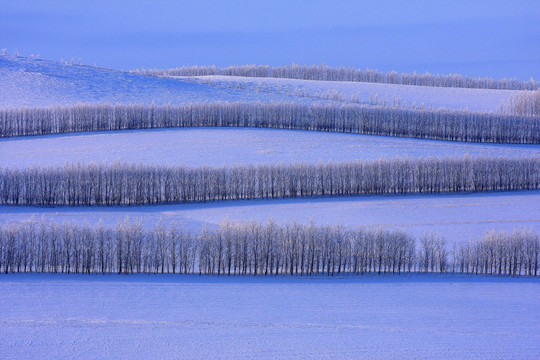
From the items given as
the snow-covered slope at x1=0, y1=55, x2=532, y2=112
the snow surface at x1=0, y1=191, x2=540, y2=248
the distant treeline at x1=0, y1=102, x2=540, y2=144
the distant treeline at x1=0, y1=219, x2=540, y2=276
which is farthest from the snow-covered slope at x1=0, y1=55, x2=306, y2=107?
the distant treeline at x1=0, y1=219, x2=540, y2=276

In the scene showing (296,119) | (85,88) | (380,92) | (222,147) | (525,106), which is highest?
(380,92)

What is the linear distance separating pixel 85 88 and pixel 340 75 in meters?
52.6

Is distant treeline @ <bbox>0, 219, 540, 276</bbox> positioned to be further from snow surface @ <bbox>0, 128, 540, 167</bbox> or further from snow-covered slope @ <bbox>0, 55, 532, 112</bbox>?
snow-covered slope @ <bbox>0, 55, 532, 112</bbox>

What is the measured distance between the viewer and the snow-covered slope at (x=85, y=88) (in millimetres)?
69688

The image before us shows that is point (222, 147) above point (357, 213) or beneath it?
above

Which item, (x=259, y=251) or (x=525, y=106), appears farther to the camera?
(x=525, y=106)

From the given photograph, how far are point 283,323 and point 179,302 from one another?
4.54 metres

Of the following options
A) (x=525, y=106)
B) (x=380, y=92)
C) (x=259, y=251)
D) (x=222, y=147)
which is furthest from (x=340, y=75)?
(x=259, y=251)

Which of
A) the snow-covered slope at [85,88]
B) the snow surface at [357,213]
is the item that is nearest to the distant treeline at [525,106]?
the snow-covered slope at [85,88]

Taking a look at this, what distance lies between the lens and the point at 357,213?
37938mm

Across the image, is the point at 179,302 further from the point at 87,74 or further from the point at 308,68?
the point at 308,68

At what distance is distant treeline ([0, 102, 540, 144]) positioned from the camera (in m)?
60.3

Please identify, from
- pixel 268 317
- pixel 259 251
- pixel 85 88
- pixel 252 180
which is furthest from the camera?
pixel 85 88

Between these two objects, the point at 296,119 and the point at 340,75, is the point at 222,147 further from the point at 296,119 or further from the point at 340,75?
the point at 340,75
